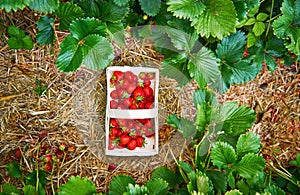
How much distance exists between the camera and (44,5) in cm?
109

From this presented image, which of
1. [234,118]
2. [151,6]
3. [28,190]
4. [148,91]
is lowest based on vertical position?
[28,190]

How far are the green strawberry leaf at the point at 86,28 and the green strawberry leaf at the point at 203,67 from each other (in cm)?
31

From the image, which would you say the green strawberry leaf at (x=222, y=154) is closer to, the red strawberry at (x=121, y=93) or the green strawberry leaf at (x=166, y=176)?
the green strawberry leaf at (x=166, y=176)

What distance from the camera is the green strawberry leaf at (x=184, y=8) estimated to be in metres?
1.13

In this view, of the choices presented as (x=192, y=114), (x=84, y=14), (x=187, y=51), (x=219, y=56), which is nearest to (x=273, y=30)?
(x=219, y=56)

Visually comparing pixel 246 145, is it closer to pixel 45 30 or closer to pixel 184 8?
pixel 184 8

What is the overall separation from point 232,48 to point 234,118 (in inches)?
9.4

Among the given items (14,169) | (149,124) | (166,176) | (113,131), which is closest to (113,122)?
(113,131)

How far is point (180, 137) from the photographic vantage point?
165 centimetres

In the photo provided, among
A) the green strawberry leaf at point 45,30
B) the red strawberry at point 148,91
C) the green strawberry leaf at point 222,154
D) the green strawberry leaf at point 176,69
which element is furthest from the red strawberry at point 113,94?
the green strawberry leaf at point 222,154

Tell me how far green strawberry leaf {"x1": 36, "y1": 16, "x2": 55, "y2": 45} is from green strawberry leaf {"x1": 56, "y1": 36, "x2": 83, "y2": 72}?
206mm

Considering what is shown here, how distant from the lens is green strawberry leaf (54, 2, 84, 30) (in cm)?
119

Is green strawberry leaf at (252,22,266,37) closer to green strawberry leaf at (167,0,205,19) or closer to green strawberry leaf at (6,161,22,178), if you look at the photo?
green strawberry leaf at (167,0,205,19)

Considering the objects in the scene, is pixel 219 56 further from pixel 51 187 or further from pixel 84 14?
pixel 51 187
